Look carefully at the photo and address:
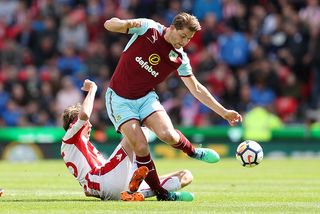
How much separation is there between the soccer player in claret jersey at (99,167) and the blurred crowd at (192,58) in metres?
12.3

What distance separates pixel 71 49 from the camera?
81.6 feet

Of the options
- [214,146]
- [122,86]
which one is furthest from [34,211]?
[214,146]

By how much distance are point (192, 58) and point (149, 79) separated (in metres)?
13.2

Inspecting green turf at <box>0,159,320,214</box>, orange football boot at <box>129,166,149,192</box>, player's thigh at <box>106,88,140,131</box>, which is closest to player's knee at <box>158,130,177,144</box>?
player's thigh at <box>106,88,140,131</box>

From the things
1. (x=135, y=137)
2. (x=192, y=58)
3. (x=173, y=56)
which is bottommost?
(x=192, y=58)

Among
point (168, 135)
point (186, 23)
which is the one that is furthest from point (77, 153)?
point (186, 23)

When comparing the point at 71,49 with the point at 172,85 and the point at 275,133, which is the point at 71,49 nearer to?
the point at 172,85

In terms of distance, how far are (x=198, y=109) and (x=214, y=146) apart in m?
1.25

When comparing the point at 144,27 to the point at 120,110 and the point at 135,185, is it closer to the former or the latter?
the point at 120,110

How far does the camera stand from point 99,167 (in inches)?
417

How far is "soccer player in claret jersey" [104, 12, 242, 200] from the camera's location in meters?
10.4

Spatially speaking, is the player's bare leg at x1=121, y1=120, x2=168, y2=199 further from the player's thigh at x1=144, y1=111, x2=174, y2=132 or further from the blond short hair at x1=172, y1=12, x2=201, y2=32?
the blond short hair at x1=172, y1=12, x2=201, y2=32

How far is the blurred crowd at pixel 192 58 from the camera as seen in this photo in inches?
914

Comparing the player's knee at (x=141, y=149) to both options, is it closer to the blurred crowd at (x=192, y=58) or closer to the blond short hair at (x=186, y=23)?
the blond short hair at (x=186, y=23)
